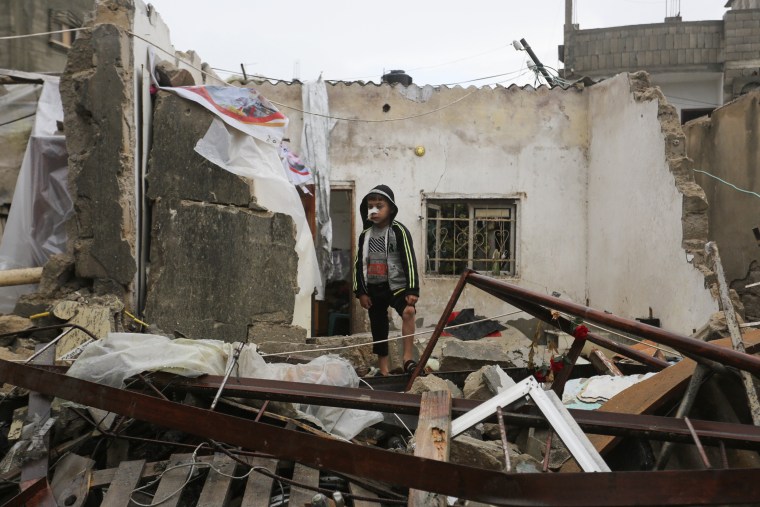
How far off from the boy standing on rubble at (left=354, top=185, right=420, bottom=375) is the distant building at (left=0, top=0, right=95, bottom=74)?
1257 centimetres

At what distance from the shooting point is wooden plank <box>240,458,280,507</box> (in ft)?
8.80

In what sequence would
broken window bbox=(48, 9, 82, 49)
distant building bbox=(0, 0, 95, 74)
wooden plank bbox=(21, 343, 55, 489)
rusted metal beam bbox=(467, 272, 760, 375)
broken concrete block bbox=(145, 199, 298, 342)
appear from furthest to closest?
broken window bbox=(48, 9, 82, 49) < distant building bbox=(0, 0, 95, 74) < broken concrete block bbox=(145, 199, 298, 342) < wooden plank bbox=(21, 343, 55, 489) < rusted metal beam bbox=(467, 272, 760, 375)

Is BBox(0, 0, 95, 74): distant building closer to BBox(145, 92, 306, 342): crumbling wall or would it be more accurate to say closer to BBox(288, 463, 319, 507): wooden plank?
BBox(145, 92, 306, 342): crumbling wall

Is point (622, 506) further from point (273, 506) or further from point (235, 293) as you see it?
point (235, 293)

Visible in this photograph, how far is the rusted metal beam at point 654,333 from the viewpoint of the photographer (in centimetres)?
217

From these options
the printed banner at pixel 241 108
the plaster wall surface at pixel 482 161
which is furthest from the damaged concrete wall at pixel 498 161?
the printed banner at pixel 241 108

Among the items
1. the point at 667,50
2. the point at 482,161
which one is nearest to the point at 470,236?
the point at 482,161

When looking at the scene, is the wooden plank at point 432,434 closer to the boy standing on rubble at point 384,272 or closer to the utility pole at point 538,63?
the boy standing on rubble at point 384,272

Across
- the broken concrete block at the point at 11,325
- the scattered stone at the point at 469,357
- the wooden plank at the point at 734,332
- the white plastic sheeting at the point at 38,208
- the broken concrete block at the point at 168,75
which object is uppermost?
the broken concrete block at the point at 168,75

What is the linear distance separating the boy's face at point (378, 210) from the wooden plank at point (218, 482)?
2.50 metres

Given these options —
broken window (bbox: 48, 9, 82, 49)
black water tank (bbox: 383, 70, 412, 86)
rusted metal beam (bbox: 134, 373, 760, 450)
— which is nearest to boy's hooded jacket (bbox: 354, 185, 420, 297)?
rusted metal beam (bbox: 134, 373, 760, 450)

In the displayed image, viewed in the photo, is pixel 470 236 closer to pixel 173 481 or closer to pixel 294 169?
pixel 294 169

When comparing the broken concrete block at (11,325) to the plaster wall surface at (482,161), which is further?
the plaster wall surface at (482,161)

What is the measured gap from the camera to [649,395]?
10.1ft
